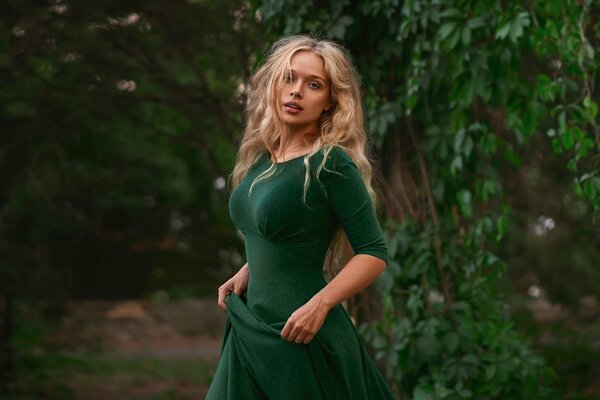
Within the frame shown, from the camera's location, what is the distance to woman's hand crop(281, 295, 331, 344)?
2510mm

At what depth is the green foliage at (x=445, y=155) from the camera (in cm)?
407

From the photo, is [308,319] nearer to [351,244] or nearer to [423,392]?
[351,244]

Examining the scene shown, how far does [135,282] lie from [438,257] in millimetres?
10937

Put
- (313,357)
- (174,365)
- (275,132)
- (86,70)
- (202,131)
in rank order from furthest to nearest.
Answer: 1. (174,365)
2. (202,131)
3. (86,70)
4. (275,132)
5. (313,357)

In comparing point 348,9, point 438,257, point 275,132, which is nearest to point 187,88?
point 348,9

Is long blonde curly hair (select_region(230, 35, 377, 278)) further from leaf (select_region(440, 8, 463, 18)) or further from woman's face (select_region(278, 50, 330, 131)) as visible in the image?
leaf (select_region(440, 8, 463, 18))

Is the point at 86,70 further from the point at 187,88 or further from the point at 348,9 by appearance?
the point at 348,9

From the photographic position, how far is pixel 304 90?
2.72m

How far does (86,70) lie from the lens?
5.93 metres

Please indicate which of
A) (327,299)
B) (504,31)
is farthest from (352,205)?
(504,31)

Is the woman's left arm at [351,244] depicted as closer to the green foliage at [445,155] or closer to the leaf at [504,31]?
the leaf at [504,31]

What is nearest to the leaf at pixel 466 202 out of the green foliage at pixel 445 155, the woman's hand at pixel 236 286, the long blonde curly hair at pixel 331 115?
the green foliage at pixel 445 155

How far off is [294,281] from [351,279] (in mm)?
204

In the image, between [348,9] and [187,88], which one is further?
[187,88]
